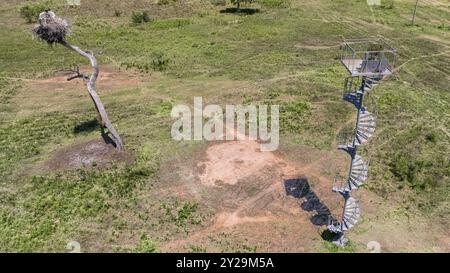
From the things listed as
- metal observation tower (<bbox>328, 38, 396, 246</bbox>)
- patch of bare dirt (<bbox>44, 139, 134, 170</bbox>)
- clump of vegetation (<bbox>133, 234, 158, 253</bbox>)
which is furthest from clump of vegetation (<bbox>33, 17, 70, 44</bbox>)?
metal observation tower (<bbox>328, 38, 396, 246</bbox>)

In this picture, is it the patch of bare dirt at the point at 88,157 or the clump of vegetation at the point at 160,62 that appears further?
the clump of vegetation at the point at 160,62

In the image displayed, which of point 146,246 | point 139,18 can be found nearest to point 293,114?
point 146,246

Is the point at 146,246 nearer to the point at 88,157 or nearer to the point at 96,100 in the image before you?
the point at 88,157

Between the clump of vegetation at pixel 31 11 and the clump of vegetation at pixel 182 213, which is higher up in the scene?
the clump of vegetation at pixel 31 11

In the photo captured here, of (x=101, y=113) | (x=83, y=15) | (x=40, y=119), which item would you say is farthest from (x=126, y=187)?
(x=83, y=15)

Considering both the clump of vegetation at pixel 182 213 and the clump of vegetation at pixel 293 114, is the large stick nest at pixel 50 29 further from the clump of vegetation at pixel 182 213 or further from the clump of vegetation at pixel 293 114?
the clump of vegetation at pixel 293 114

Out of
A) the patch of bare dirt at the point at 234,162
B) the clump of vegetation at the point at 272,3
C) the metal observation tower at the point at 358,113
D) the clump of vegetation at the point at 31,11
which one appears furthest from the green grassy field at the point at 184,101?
the patch of bare dirt at the point at 234,162
